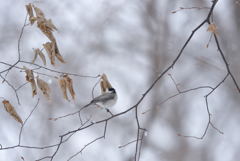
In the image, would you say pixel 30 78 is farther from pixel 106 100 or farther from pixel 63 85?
pixel 106 100

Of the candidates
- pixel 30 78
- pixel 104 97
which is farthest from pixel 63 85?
pixel 104 97

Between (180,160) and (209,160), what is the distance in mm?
436

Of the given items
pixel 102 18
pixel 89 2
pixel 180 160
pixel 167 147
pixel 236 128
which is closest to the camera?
pixel 180 160

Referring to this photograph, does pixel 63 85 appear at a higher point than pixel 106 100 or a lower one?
lower

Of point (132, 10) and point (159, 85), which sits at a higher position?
point (132, 10)

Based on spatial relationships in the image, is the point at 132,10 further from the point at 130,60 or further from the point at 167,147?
the point at 167,147

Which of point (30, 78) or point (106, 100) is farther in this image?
point (106, 100)

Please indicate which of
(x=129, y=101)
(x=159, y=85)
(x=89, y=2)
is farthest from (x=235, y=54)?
(x=89, y=2)

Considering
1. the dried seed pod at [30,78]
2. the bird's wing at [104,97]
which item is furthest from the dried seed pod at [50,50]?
the bird's wing at [104,97]

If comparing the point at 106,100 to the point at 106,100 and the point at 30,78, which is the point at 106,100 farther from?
the point at 30,78

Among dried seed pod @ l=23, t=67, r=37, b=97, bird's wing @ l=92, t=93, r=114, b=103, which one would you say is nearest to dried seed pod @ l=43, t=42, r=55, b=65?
dried seed pod @ l=23, t=67, r=37, b=97

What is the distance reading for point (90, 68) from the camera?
25.1 feet

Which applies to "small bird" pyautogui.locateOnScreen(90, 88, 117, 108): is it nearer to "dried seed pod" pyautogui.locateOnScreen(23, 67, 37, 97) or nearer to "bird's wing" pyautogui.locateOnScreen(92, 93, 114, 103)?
"bird's wing" pyautogui.locateOnScreen(92, 93, 114, 103)

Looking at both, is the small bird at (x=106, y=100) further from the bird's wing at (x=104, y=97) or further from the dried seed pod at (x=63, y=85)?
the dried seed pod at (x=63, y=85)
